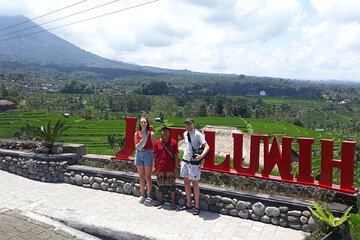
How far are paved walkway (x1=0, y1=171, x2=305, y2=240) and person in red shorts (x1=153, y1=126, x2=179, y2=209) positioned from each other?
0.50 m

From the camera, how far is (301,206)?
5.96m

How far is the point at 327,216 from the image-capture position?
549 centimetres

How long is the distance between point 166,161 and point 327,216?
2792mm

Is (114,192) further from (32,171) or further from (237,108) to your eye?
(237,108)

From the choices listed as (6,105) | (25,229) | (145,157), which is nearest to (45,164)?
(145,157)

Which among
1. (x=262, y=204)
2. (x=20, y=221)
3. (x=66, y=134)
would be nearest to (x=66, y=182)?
(x=20, y=221)

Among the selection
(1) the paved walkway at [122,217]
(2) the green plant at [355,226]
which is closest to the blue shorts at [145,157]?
(1) the paved walkway at [122,217]

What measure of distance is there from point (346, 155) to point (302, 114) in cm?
A: 9169

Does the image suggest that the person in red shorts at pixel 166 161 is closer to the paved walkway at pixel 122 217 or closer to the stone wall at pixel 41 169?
the paved walkway at pixel 122 217

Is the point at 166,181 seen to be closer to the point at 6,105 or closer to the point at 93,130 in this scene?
the point at 93,130

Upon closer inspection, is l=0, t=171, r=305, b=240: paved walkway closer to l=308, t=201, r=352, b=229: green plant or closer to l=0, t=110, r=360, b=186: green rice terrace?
l=308, t=201, r=352, b=229: green plant

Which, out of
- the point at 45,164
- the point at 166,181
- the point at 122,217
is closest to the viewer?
the point at 122,217

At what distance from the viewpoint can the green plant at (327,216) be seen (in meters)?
5.19

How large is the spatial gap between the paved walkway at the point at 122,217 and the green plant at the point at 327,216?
523 mm
